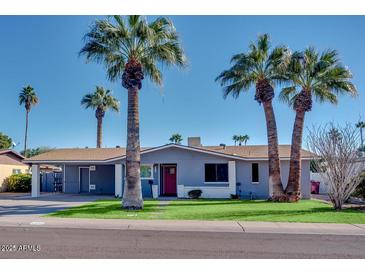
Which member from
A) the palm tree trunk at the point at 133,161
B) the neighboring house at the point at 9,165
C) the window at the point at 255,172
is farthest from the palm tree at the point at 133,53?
the neighboring house at the point at 9,165

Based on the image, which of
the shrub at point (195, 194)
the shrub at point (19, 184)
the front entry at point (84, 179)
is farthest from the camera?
the shrub at point (19, 184)

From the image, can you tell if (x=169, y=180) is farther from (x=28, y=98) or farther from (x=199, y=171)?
(x=28, y=98)

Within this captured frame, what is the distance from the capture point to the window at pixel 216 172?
24891 mm

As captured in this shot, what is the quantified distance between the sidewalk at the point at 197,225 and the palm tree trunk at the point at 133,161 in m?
3.60

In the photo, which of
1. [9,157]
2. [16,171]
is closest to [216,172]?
[16,171]

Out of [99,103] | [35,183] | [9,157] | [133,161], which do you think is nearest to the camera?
[133,161]

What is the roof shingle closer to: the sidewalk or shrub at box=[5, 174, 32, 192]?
shrub at box=[5, 174, 32, 192]

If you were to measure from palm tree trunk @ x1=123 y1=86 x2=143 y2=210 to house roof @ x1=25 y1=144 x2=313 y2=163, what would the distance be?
24.2ft

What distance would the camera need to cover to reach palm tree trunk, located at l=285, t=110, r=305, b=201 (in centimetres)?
2138

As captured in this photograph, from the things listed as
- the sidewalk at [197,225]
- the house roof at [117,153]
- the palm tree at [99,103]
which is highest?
the palm tree at [99,103]

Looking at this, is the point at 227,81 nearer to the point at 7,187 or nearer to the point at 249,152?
the point at 249,152

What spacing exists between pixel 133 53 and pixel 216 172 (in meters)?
10.8

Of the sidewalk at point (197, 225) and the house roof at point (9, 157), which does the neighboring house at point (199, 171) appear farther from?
the sidewalk at point (197, 225)

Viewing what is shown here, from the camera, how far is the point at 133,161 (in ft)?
57.3
